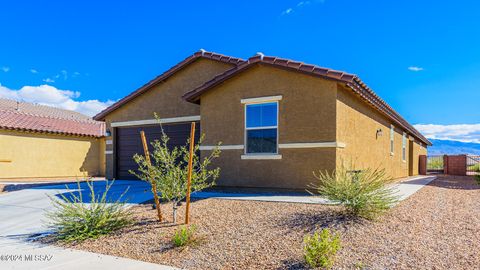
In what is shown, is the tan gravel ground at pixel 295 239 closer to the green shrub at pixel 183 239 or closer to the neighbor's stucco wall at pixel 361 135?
the green shrub at pixel 183 239

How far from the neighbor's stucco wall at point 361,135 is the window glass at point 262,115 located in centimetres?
203

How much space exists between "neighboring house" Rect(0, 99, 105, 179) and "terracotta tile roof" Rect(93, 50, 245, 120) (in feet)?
17.5

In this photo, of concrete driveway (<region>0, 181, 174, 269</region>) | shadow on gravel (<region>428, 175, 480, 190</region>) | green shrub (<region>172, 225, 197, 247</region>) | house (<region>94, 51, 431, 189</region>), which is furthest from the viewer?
shadow on gravel (<region>428, 175, 480, 190</region>)

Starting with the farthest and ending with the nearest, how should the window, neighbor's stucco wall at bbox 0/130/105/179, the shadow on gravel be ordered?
neighbor's stucco wall at bbox 0/130/105/179 → the window → the shadow on gravel

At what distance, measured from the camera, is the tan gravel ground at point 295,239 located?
4.97m

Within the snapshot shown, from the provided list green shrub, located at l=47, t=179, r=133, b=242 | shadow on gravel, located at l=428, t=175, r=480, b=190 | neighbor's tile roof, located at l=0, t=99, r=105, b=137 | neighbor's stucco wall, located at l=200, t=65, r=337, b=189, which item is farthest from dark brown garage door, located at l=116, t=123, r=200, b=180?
shadow on gravel, located at l=428, t=175, r=480, b=190

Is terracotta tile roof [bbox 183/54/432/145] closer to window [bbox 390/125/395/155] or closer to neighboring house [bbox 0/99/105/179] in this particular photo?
window [bbox 390/125/395/155]

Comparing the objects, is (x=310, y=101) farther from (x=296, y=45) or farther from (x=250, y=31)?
(x=250, y=31)

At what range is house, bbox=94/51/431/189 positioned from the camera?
9.78m

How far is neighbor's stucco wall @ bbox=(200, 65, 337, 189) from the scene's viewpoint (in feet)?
32.1

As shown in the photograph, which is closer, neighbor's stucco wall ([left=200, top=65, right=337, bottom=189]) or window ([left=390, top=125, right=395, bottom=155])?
neighbor's stucco wall ([left=200, top=65, right=337, bottom=189])

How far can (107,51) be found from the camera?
852 inches

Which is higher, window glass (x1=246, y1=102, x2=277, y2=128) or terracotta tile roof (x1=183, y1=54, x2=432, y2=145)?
terracotta tile roof (x1=183, y1=54, x2=432, y2=145)

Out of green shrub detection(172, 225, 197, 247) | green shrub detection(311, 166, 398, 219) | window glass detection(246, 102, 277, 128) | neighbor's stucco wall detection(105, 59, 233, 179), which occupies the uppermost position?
neighbor's stucco wall detection(105, 59, 233, 179)
